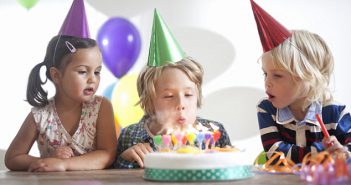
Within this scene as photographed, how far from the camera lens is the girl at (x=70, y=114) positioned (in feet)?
5.24

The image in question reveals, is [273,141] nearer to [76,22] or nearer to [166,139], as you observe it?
[166,139]

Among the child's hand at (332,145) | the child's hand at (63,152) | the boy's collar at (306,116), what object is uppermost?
the boy's collar at (306,116)

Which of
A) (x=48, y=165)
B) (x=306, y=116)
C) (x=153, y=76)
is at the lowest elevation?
(x=48, y=165)

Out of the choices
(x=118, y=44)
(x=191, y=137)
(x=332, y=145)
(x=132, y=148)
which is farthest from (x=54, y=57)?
(x=332, y=145)

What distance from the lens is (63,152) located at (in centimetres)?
153

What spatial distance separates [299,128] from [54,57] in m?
0.79

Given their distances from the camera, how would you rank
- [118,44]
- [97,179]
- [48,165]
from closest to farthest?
[97,179] < [48,165] < [118,44]

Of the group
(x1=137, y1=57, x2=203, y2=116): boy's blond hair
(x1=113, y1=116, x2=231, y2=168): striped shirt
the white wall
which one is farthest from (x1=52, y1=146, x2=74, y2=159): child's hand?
the white wall

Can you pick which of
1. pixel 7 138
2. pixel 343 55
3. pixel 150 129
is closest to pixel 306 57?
pixel 150 129

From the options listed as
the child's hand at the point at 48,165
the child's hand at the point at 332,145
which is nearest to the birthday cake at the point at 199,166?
the child's hand at the point at 332,145

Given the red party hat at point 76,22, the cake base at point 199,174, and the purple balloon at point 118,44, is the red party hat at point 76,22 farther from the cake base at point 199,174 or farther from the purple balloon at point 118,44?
the cake base at point 199,174

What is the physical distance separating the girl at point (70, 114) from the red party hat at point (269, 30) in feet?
1.66

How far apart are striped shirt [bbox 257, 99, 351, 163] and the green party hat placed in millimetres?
340

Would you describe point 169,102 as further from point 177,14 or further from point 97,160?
point 177,14
